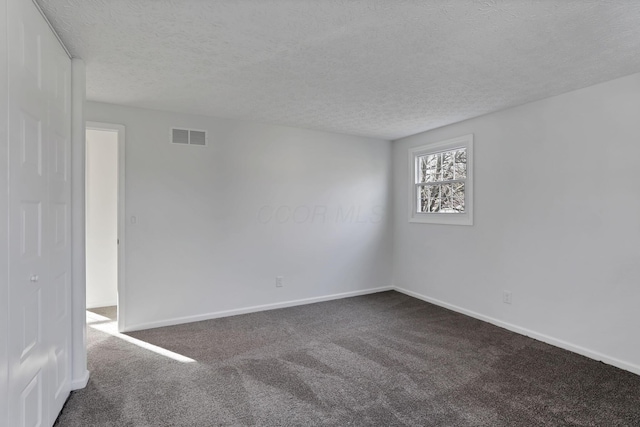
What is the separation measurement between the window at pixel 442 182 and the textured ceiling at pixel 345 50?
0.83 metres

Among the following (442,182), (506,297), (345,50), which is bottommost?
(506,297)

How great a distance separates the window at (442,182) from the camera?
163 inches

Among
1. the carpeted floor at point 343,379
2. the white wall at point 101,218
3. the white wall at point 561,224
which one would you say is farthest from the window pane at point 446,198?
the white wall at point 101,218

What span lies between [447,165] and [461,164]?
0.74ft

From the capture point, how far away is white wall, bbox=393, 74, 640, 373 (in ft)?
9.05

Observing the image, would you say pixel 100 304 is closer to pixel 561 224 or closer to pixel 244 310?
pixel 244 310

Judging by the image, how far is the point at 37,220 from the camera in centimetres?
176

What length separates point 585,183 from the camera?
118 inches

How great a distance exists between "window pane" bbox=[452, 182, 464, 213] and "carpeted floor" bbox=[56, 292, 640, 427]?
1416 mm

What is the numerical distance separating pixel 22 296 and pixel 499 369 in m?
3.22

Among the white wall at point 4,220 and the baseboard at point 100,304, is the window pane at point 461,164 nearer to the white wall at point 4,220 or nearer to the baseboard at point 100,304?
the white wall at point 4,220

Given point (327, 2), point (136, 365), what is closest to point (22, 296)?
point (136, 365)

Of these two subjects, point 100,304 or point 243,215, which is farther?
point 100,304

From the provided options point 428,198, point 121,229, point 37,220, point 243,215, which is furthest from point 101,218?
point 428,198
